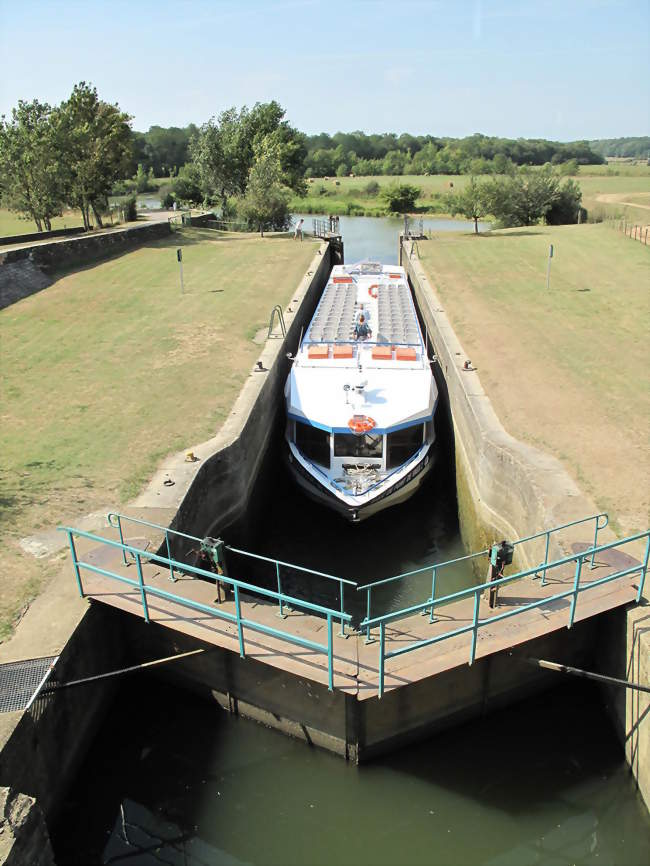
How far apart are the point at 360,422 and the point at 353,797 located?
7.81 m

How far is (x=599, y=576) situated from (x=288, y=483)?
31.4 feet

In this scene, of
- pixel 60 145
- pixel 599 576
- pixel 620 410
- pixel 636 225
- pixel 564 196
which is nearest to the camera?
pixel 599 576

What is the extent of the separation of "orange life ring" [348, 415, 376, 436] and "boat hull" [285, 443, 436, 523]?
1.38 meters

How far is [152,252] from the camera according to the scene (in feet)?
121

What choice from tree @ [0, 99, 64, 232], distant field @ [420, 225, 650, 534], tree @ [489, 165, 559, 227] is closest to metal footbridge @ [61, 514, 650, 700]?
distant field @ [420, 225, 650, 534]

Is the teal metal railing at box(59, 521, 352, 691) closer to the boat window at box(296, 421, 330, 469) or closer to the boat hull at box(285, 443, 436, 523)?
the boat hull at box(285, 443, 436, 523)

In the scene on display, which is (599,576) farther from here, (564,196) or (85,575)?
(564,196)

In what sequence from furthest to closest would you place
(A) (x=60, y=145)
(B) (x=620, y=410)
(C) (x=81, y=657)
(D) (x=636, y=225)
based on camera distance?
1. (D) (x=636, y=225)
2. (A) (x=60, y=145)
3. (B) (x=620, y=410)
4. (C) (x=81, y=657)

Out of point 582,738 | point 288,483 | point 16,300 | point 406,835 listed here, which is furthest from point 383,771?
point 16,300

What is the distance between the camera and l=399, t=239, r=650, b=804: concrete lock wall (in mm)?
8992

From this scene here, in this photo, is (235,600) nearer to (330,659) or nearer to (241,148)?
(330,659)

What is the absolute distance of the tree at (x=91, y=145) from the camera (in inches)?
1438

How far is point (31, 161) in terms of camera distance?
34.2m

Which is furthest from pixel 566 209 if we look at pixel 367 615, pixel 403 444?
pixel 367 615
